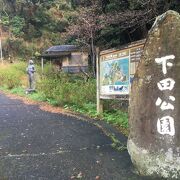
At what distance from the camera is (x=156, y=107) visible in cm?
480

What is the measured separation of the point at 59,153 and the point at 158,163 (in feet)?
6.61

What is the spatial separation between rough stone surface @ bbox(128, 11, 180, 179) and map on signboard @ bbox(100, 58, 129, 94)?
3.28m

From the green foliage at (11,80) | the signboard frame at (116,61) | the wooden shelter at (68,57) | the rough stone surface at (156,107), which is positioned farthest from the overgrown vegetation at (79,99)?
the wooden shelter at (68,57)

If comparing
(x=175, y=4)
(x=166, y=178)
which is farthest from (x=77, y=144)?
(x=175, y=4)

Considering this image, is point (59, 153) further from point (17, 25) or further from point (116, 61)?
point (17, 25)

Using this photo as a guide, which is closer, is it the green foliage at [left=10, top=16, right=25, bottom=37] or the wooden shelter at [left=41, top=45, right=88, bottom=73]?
the wooden shelter at [left=41, top=45, right=88, bottom=73]

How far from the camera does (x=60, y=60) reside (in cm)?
3228

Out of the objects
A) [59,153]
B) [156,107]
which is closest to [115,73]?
[59,153]

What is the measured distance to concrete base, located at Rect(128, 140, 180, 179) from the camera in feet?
15.3

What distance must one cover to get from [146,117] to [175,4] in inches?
308

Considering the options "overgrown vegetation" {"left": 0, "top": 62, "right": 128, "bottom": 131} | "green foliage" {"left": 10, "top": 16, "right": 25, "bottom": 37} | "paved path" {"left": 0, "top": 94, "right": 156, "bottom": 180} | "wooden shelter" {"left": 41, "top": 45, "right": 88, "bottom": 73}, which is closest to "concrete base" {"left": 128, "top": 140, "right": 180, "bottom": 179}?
"paved path" {"left": 0, "top": 94, "right": 156, "bottom": 180}

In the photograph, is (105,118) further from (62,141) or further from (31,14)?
(31,14)

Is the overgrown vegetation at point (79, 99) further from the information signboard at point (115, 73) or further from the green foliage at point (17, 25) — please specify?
the green foliage at point (17, 25)

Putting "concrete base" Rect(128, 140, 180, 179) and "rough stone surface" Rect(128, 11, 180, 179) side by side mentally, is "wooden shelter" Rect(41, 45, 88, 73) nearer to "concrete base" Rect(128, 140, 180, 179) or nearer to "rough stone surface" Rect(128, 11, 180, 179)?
"rough stone surface" Rect(128, 11, 180, 179)
